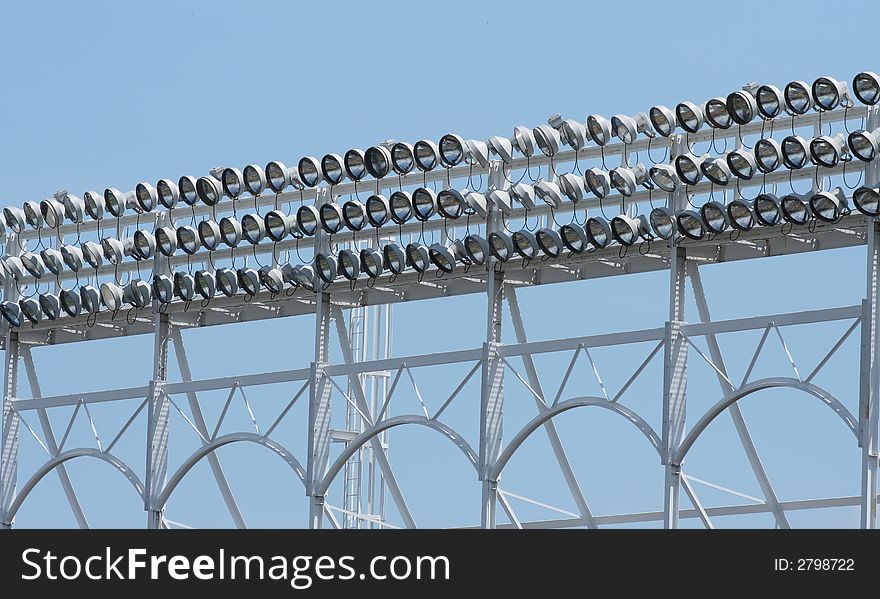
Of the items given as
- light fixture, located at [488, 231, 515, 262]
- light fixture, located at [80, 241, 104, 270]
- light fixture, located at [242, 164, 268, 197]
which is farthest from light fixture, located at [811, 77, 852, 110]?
light fixture, located at [80, 241, 104, 270]

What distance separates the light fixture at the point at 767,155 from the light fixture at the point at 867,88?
1.60m

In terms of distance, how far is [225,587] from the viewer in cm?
2756

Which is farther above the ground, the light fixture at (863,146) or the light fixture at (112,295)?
the light fixture at (112,295)

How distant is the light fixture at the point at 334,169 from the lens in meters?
45.2

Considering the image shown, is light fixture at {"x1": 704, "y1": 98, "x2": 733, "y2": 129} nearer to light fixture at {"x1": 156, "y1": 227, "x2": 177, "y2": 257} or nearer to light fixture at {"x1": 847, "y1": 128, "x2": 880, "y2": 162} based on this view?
light fixture at {"x1": 847, "y1": 128, "x2": 880, "y2": 162}

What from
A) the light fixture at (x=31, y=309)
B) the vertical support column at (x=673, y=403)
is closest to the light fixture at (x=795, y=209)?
the vertical support column at (x=673, y=403)

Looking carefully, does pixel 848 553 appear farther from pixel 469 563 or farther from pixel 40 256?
pixel 40 256

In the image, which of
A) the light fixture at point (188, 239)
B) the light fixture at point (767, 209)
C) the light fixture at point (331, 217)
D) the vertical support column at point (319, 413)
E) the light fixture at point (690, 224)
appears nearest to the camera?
the light fixture at point (767, 209)

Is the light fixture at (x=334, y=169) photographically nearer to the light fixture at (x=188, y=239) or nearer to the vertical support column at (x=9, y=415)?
the light fixture at (x=188, y=239)

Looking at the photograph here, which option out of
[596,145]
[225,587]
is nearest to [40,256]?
[596,145]

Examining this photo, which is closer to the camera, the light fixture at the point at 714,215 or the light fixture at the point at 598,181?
the light fixture at the point at 714,215

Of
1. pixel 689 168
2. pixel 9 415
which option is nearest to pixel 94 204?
pixel 9 415

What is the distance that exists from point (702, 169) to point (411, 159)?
19.8 feet

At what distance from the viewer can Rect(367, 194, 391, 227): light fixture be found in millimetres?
44125
